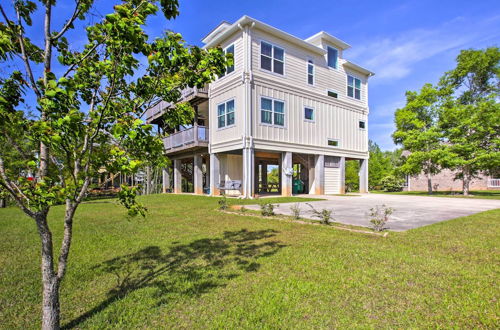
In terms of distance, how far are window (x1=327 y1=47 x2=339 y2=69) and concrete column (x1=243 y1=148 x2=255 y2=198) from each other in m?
9.60

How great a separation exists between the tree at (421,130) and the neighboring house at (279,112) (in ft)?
12.1

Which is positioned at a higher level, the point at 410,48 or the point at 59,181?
the point at 410,48

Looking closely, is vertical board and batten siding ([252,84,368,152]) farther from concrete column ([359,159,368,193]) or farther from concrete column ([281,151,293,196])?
concrete column ([281,151,293,196])

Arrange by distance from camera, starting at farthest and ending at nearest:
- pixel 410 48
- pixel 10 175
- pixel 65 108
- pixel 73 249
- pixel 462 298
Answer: pixel 410 48 → pixel 73 249 → pixel 462 298 → pixel 10 175 → pixel 65 108

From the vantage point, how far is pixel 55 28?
85.0 inches

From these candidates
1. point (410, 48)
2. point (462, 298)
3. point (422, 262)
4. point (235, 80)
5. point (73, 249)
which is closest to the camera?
point (462, 298)

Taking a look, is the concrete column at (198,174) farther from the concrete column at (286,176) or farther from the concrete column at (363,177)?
the concrete column at (363,177)

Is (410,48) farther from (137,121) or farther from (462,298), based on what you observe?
(137,121)

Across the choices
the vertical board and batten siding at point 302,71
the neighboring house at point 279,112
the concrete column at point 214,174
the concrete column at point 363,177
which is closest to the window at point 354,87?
the neighboring house at point 279,112

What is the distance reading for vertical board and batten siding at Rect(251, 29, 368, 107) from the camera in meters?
13.7

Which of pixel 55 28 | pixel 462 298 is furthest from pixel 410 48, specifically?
pixel 55 28

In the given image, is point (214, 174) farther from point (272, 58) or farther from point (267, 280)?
point (267, 280)

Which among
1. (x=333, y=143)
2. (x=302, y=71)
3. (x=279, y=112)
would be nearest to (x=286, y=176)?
(x=279, y=112)

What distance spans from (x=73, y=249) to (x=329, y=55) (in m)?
18.3
